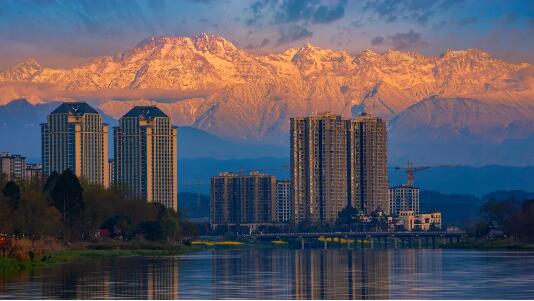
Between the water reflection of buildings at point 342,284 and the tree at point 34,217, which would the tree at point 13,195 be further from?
the water reflection of buildings at point 342,284

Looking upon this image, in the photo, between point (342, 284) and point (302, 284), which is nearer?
point (342, 284)

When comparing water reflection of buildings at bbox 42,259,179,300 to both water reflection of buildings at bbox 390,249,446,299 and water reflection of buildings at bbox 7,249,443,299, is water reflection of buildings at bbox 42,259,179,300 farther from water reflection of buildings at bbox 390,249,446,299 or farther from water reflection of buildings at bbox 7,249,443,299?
water reflection of buildings at bbox 390,249,446,299

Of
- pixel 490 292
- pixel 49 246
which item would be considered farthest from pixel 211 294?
pixel 49 246

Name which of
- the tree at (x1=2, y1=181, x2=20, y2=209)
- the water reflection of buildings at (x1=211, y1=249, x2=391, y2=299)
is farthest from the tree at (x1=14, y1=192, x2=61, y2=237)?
the water reflection of buildings at (x1=211, y1=249, x2=391, y2=299)

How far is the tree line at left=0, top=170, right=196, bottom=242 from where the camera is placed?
129 m

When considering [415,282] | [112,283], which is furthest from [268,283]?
[112,283]

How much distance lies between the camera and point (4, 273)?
8738cm

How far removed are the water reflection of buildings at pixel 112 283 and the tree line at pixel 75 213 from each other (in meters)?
26.3

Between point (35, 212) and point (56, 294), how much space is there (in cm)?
6512

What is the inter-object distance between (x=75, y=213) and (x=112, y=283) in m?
71.7

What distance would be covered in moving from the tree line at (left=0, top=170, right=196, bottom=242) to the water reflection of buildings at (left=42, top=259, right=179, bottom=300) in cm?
2635

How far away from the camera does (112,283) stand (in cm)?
7712

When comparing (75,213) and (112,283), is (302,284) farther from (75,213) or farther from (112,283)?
(75,213)

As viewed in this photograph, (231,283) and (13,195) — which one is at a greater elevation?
(13,195)
